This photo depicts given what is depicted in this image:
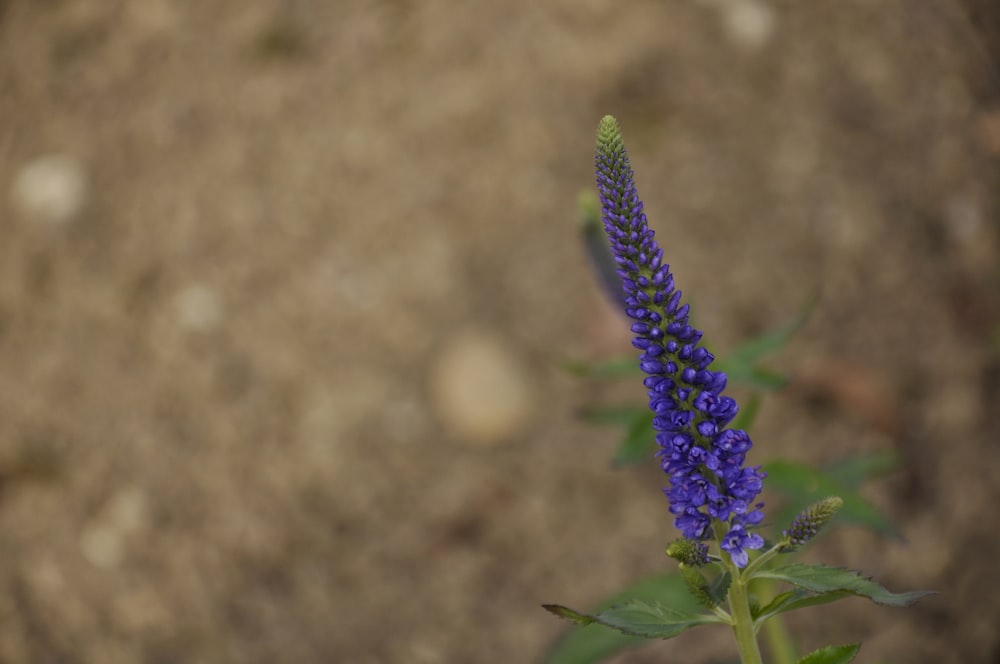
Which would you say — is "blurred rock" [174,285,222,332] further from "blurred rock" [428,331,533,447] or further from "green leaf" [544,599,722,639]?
"green leaf" [544,599,722,639]

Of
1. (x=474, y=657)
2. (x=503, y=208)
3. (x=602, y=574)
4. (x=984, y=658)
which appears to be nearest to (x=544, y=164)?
(x=503, y=208)

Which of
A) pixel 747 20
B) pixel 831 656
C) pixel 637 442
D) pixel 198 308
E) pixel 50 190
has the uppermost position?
pixel 747 20

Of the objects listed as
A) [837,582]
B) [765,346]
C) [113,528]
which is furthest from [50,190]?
[837,582]

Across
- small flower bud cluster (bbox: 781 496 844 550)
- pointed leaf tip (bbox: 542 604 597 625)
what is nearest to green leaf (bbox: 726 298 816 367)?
small flower bud cluster (bbox: 781 496 844 550)

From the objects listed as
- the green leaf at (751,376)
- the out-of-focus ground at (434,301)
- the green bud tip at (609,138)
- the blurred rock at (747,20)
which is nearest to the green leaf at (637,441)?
the green leaf at (751,376)

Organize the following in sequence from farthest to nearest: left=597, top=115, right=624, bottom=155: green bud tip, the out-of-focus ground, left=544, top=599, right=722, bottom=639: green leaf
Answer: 1. the out-of-focus ground
2. left=544, top=599, right=722, bottom=639: green leaf
3. left=597, top=115, right=624, bottom=155: green bud tip

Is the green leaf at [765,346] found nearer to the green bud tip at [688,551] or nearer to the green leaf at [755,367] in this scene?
the green leaf at [755,367]

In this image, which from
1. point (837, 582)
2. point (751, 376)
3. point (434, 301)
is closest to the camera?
point (837, 582)

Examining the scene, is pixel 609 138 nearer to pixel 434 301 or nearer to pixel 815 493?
pixel 815 493
